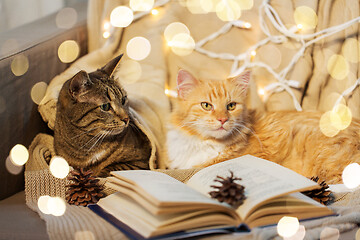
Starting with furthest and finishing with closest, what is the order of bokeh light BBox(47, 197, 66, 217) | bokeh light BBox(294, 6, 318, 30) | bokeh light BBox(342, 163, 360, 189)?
bokeh light BBox(294, 6, 318, 30), bokeh light BBox(342, 163, 360, 189), bokeh light BBox(47, 197, 66, 217)

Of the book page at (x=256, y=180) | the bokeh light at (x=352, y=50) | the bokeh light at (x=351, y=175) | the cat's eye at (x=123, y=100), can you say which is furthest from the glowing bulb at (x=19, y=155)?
the bokeh light at (x=352, y=50)

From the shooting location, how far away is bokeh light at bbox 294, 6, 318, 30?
132 cm

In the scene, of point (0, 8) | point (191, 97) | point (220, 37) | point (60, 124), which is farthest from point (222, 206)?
point (0, 8)

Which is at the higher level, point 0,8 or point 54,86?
point 0,8

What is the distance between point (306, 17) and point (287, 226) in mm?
830

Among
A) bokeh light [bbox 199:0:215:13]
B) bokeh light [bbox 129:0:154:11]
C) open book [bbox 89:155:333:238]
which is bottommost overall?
open book [bbox 89:155:333:238]

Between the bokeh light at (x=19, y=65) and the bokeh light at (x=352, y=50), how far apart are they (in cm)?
111

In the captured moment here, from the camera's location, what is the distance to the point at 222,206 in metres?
0.80

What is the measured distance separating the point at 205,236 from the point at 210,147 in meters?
0.47

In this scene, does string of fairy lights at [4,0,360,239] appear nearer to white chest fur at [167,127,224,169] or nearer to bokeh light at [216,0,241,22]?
bokeh light at [216,0,241,22]

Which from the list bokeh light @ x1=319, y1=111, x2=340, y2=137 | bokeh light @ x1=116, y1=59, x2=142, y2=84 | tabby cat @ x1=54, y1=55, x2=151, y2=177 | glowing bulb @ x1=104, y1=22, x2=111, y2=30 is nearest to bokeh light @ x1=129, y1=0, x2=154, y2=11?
glowing bulb @ x1=104, y1=22, x2=111, y2=30

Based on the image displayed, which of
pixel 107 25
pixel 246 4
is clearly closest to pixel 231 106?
pixel 246 4

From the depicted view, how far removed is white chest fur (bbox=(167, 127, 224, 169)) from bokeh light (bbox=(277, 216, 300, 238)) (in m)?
0.41

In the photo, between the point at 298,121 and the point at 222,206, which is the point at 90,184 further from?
the point at 298,121
